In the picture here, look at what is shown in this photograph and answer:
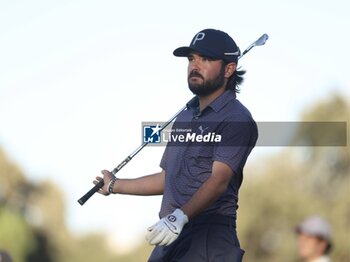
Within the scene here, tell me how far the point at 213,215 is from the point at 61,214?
217ft

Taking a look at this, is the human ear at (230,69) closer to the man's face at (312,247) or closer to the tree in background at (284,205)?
the man's face at (312,247)

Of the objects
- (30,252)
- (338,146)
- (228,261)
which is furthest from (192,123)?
(30,252)

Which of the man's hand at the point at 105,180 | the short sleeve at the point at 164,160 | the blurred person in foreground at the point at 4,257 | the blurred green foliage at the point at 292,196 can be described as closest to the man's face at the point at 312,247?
the short sleeve at the point at 164,160

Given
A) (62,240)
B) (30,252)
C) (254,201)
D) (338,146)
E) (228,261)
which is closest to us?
(228,261)

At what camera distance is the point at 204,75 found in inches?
383

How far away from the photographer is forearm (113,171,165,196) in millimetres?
10391

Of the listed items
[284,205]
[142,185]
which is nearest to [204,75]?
[142,185]

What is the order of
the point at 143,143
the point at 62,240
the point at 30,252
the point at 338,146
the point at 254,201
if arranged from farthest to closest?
the point at 62,240 < the point at 30,252 < the point at 338,146 < the point at 254,201 < the point at 143,143

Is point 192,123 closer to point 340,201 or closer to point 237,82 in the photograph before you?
point 237,82

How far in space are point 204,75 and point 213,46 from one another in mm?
253

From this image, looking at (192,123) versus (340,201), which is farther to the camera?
(340,201)

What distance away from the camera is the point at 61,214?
7506 centimetres

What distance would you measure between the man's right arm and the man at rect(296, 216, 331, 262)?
1.91 m

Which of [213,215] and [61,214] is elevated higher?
[213,215]
